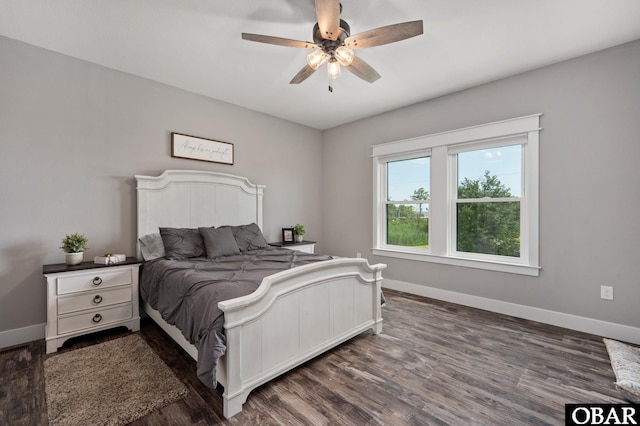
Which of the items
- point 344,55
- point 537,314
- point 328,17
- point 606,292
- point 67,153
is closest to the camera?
point 328,17

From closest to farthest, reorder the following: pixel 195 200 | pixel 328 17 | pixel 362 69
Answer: pixel 328 17 → pixel 362 69 → pixel 195 200

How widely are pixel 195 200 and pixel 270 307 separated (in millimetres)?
2211

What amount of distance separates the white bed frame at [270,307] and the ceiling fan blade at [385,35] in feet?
5.52

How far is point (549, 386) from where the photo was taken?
1.90 meters

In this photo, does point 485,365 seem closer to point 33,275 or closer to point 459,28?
point 459,28

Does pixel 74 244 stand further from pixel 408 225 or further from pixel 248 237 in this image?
pixel 408 225

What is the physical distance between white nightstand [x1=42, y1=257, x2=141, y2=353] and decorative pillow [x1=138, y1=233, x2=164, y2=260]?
0.15 meters

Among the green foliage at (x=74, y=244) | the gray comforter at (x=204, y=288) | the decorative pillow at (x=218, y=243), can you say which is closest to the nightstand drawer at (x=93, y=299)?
the gray comforter at (x=204, y=288)

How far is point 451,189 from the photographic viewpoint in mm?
3705

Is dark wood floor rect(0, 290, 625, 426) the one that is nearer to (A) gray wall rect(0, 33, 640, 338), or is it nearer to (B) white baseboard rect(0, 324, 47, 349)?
(B) white baseboard rect(0, 324, 47, 349)

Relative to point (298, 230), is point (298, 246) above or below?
below

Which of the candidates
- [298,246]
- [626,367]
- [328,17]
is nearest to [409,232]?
[298,246]

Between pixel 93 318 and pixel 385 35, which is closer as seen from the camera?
pixel 385 35

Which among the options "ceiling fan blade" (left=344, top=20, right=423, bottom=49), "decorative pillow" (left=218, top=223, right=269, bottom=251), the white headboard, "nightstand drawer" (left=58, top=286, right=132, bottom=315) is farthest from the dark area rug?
"ceiling fan blade" (left=344, top=20, right=423, bottom=49)
